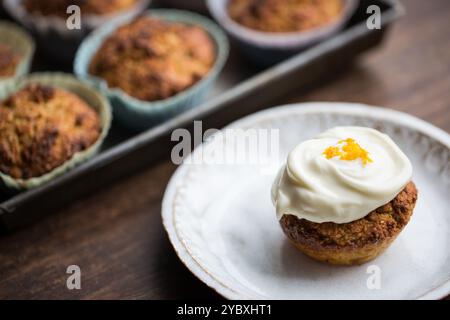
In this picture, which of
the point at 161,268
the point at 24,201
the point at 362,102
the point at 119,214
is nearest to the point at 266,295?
the point at 161,268

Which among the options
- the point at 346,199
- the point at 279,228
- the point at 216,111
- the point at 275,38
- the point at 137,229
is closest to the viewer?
the point at 346,199

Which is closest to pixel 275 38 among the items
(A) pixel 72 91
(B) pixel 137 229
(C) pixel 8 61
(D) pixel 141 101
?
(D) pixel 141 101

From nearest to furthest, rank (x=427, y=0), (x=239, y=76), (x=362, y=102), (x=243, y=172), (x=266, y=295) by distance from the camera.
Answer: (x=266, y=295) → (x=243, y=172) → (x=362, y=102) → (x=239, y=76) → (x=427, y=0)

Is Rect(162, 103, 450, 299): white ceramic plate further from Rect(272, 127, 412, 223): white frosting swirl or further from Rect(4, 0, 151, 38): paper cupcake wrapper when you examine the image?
Rect(4, 0, 151, 38): paper cupcake wrapper

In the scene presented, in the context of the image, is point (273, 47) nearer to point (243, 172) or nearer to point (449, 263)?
point (243, 172)

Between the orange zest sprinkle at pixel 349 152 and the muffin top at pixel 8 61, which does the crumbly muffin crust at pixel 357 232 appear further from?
the muffin top at pixel 8 61

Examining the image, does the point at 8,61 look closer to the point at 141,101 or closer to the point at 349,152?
the point at 141,101
